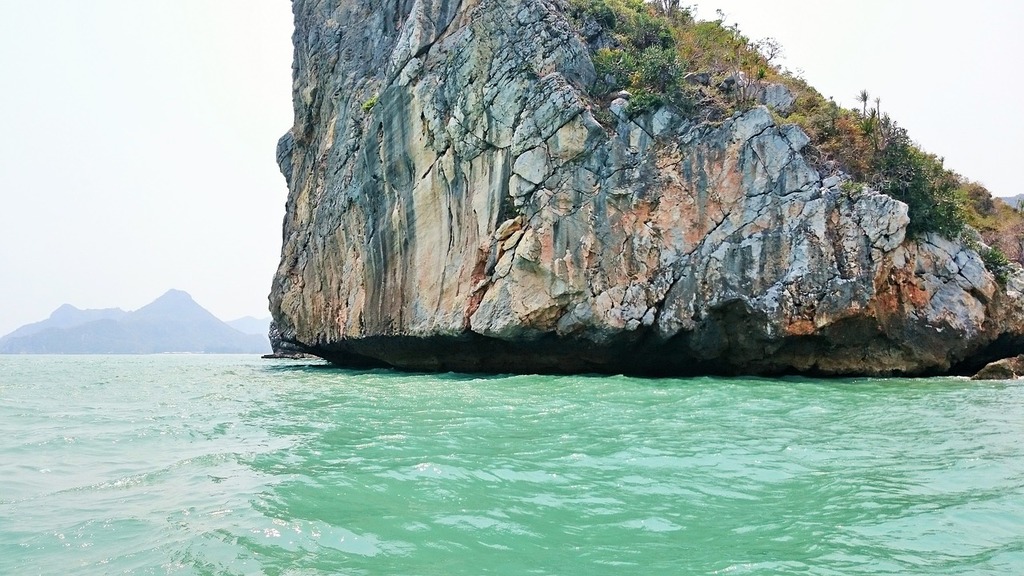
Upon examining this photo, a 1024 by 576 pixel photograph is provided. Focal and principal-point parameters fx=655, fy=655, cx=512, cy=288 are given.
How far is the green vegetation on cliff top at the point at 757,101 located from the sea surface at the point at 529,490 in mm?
8682

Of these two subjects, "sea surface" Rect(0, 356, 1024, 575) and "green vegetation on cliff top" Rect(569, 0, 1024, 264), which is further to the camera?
"green vegetation on cliff top" Rect(569, 0, 1024, 264)

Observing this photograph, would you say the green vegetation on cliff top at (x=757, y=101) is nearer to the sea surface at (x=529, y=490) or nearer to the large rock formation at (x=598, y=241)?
the large rock formation at (x=598, y=241)

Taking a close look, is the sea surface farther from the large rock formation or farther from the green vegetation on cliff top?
the green vegetation on cliff top

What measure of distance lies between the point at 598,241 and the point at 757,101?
6.78 m

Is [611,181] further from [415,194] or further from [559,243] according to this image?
[415,194]

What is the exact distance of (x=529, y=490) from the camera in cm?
620

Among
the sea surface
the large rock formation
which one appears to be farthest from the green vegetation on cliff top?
the sea surface

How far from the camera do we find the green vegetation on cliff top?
18.8 meters

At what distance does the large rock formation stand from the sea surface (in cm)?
650

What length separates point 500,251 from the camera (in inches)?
845

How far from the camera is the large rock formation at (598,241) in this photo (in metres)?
17.8

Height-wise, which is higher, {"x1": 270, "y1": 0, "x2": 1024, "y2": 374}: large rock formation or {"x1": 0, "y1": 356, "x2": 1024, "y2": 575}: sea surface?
{"x1": 270, "y1": 0, "x2": 1024, "y2": 374}: large rock formation

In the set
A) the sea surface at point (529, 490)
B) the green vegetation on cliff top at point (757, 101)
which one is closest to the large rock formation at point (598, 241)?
the green vegetation on cliff top at point (757, 101)

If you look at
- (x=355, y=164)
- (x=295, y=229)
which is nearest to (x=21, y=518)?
(x=355, y=164)
